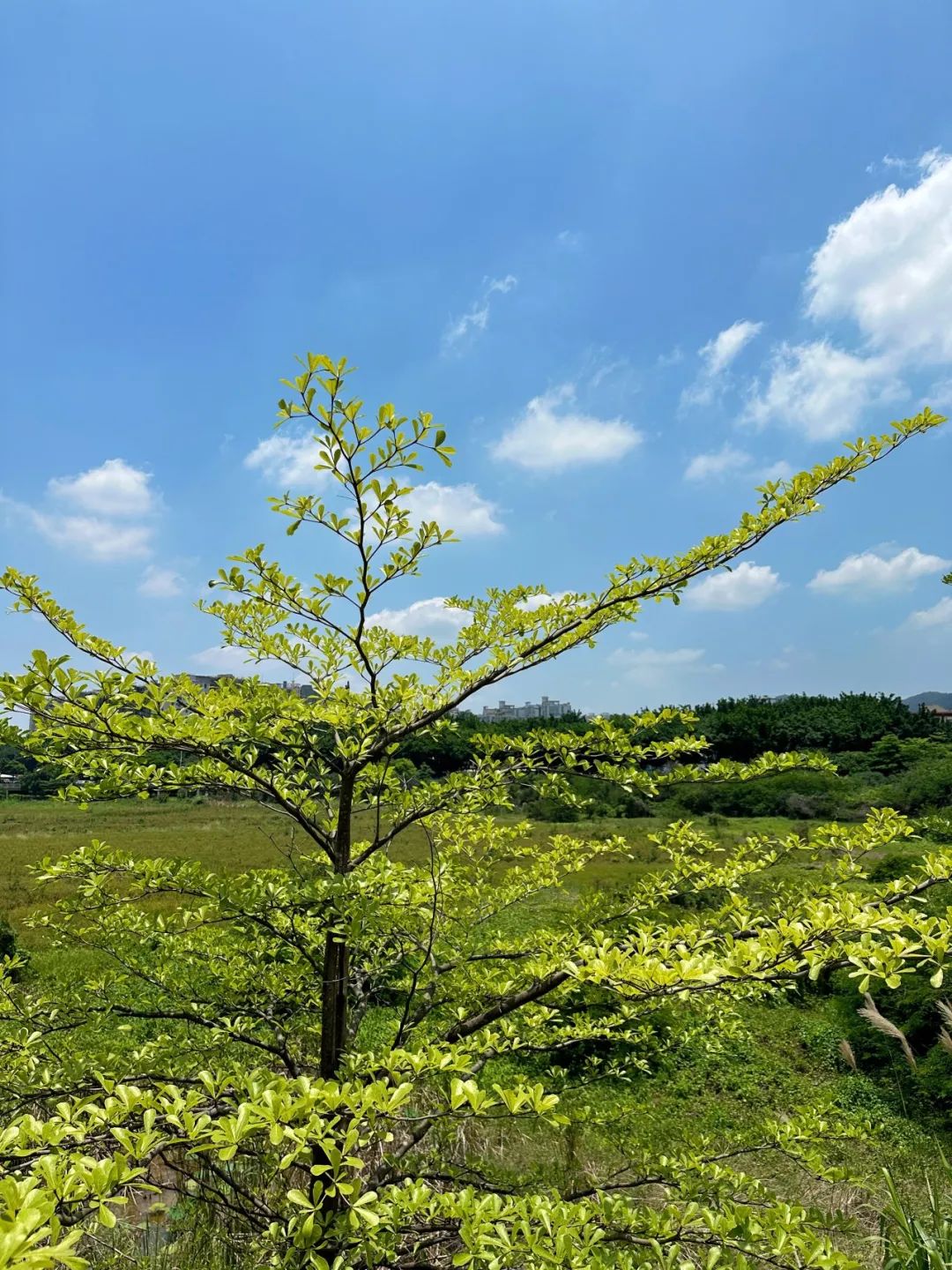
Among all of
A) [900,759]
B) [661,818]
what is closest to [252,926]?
[661,818]

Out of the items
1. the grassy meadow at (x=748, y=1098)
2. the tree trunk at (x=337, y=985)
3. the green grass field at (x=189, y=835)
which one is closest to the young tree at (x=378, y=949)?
the tree trunk at (x=337, y=985)

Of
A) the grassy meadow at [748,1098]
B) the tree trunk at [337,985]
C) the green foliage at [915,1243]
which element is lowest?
the grassy meadow at [748,1098]

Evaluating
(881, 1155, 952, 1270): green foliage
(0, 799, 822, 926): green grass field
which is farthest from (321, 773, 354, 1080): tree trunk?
(0, 799, 822, 926): green grass field

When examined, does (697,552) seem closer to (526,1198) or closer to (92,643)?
(526,1198)

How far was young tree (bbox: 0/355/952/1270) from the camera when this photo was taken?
1.77 metres

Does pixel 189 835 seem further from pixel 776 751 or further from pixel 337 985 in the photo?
pixel 337 985

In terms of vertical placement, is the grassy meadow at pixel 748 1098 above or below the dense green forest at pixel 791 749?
below

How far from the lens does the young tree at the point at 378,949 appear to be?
177 centimetres

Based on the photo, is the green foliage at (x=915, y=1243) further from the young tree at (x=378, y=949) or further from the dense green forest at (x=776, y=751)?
the dense green forest at (x=776, y=751)

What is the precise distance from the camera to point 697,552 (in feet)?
8.20

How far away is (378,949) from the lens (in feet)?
10.9

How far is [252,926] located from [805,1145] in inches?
106

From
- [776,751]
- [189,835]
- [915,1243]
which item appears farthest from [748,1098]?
[189,835]

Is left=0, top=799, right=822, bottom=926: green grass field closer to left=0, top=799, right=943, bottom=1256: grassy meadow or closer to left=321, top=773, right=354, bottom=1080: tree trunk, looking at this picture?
left=0, top=799, right=943, bottom=1256: grassy meadow
